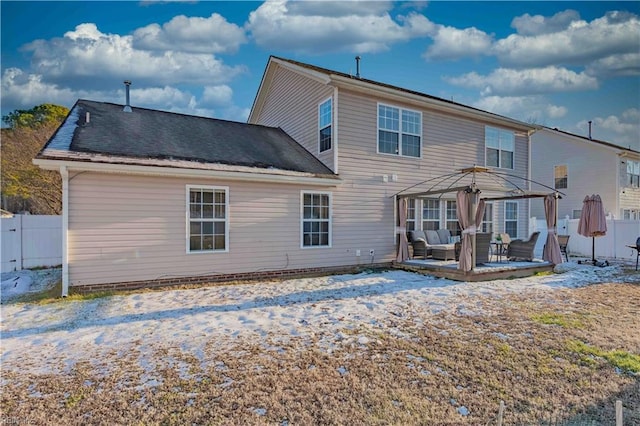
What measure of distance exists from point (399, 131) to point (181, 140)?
21.8 ft

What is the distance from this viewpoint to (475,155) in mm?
13289

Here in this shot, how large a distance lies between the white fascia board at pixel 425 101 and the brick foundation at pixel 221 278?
5.27m

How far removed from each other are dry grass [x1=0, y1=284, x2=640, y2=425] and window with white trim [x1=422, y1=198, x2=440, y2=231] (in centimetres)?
729

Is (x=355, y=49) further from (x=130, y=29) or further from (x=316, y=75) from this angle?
(x=130, y=29)

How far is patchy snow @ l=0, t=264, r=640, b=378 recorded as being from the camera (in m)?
4.62

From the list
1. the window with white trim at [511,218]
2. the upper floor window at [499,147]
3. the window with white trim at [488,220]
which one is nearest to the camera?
the upper floor window at [499,147]

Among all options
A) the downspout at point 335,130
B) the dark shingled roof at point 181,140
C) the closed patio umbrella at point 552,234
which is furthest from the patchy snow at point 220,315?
the downspout at point 335,130

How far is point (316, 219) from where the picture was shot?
10.4 m

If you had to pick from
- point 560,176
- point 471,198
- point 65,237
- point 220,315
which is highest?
point 560,176

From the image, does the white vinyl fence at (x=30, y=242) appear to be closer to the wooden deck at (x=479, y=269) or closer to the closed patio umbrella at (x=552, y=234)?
the wooden deck at (x=479, y=269)

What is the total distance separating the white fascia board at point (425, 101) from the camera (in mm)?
10344

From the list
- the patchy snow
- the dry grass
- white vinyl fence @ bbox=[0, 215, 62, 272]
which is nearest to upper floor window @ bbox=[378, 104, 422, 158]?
the patchy snow

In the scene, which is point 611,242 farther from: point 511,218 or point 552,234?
point 552,234

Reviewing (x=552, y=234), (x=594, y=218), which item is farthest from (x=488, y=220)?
(x=594, y=218)
